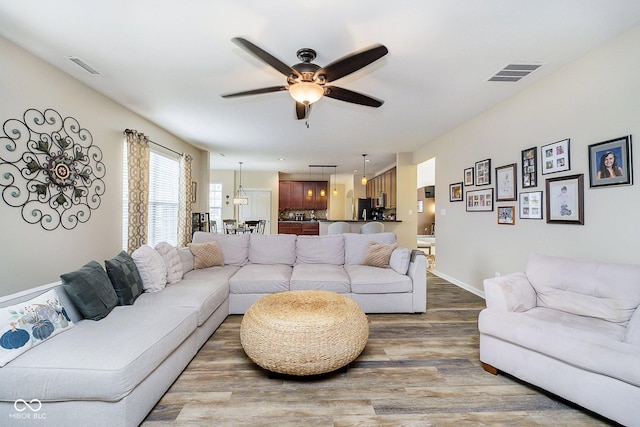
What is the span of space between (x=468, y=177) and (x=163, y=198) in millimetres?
5350

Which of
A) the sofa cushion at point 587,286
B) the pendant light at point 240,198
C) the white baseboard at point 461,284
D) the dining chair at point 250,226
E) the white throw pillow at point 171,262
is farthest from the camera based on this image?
the pendant light at point 240,198

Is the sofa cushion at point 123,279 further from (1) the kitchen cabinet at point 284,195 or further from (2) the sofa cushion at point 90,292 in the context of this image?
(1) the kitchen cabinet at point 284,195

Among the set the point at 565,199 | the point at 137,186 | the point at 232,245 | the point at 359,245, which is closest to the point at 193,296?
the point at 232,245

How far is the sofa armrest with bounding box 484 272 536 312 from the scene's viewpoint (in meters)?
2.12

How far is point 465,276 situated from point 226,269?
12.2 ft

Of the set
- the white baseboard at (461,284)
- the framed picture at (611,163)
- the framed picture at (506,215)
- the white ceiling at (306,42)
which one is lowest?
the white baseboard at (461,284)

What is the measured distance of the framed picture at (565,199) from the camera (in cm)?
257

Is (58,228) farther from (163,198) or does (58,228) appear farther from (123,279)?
(163,198)

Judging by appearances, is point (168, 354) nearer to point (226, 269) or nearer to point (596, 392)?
point (226, 269)

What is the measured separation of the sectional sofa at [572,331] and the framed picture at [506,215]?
45.2 inches

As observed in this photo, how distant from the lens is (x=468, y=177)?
4305 millimetres

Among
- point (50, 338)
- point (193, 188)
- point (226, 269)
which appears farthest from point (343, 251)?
point (193, 188)

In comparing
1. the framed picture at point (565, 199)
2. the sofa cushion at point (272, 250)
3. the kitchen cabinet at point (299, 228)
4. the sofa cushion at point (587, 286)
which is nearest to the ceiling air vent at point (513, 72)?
the framed picture at point (565, 199)

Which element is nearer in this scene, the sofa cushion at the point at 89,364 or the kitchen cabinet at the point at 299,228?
the sofa cushion at the point at 89,364
